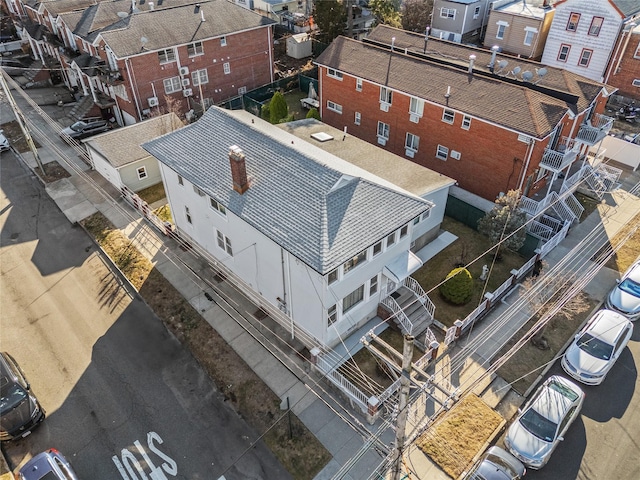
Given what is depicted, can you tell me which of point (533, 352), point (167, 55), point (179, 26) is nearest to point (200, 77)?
point (167, 55)

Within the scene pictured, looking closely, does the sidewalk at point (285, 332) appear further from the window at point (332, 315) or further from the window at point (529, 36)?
the window at point (529, 36)

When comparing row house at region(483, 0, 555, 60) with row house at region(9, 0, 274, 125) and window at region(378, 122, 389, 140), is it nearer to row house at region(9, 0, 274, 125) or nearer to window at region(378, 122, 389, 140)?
window at region(378, 122, 389, 140)

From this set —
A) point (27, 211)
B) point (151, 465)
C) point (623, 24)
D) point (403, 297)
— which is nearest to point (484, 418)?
point (403, 297)

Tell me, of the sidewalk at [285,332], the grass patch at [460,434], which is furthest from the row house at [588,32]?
the grass patch at [460,434]

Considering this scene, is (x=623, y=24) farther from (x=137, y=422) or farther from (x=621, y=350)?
(x=137, y=422)

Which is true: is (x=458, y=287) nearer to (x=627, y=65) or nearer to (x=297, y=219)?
(x=297, y=219)

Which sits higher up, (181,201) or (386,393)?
(181,201)
